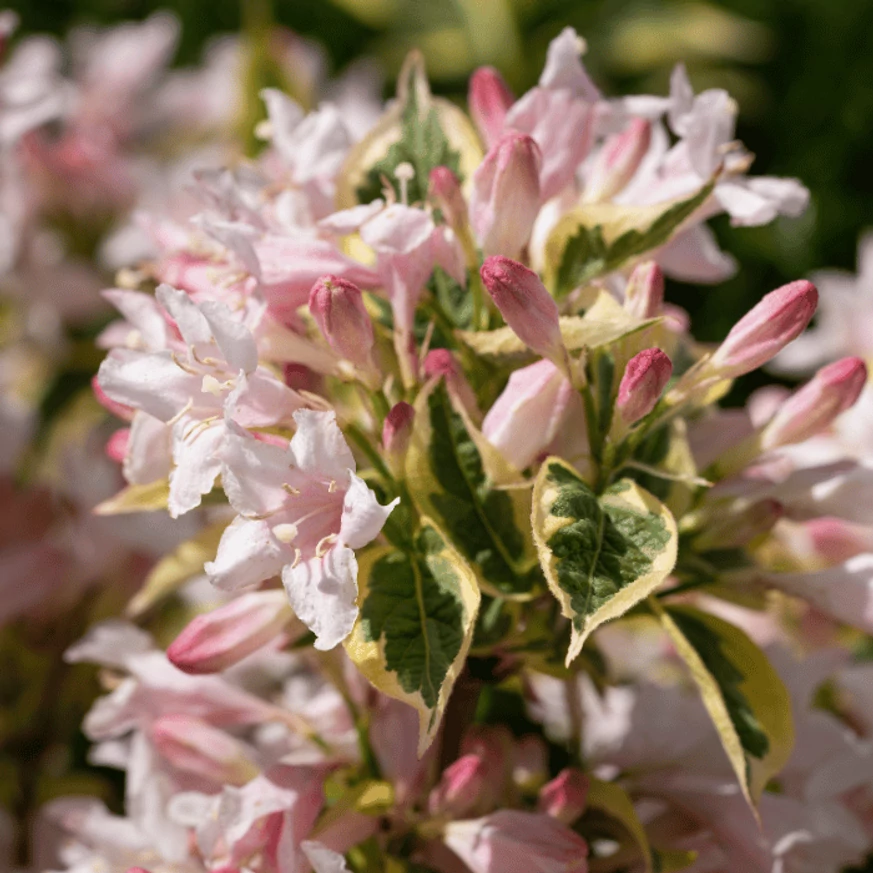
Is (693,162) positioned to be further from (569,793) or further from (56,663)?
(56,663)

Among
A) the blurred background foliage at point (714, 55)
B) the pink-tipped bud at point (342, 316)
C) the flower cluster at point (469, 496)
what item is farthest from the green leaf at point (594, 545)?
the blurred background foliage at point (714, 55)

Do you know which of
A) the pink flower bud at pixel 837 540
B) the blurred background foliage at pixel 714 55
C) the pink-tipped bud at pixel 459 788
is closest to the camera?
the pink-tipped bud at pixel 459 788

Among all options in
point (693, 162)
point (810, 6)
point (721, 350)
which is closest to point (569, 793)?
point (721, 350)

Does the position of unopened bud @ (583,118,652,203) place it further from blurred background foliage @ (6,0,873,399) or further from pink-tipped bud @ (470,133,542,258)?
blurred background foliage @ (6,0,873,399)

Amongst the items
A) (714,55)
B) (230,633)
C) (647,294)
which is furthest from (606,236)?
(714,55)

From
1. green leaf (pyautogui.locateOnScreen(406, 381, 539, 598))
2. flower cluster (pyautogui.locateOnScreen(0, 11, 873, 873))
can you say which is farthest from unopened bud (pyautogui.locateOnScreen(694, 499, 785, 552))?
green leaf (pyautogui.locateOnScreen(406, 381, 539, 598))

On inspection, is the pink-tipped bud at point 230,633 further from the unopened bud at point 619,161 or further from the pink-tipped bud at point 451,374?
the unopened bud at point 619,161
